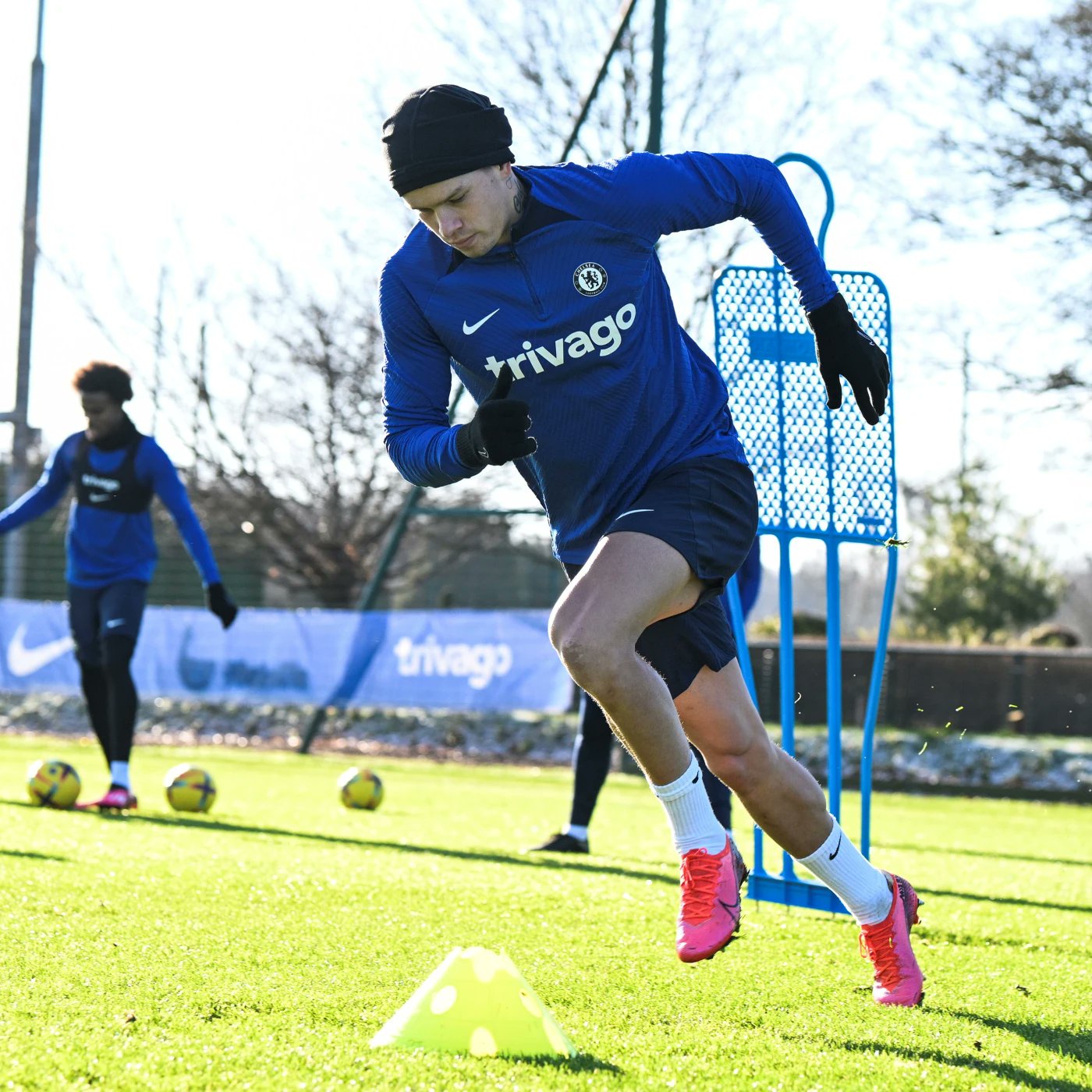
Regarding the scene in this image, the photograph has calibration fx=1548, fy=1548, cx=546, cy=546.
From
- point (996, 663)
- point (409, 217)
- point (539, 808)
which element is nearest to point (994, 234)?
point (996, 663)

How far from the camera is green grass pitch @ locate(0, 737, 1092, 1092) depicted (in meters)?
2.78

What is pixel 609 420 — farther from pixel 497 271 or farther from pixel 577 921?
pixel 577 921

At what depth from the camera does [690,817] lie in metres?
3.38

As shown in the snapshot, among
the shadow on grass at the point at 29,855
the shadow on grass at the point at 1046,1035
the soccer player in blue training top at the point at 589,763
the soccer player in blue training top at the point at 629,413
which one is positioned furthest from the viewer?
the soccer player in blue training top at the point at 589,763

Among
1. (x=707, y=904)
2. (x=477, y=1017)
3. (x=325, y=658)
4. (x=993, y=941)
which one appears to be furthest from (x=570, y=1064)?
(x=325, y=658)

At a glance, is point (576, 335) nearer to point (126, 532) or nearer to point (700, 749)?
point (700, 749)

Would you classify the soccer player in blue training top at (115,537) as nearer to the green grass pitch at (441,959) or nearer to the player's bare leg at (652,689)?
the green grass pitch at (441,959)

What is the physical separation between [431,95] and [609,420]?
813mm

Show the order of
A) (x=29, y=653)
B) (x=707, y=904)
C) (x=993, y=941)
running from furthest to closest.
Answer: (x=29, y=653)
(x=993, y=941)
(x=707, y=904)

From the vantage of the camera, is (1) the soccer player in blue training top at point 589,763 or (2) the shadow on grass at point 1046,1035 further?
(1) the soccer player in blue training top at point 589,763

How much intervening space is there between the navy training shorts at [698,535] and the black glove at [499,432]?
33 centimetres

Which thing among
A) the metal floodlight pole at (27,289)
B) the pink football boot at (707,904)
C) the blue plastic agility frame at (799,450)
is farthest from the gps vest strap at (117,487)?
the metal floodlight pole at (27,289)

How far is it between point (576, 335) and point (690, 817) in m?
1.09

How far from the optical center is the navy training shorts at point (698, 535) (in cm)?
336
